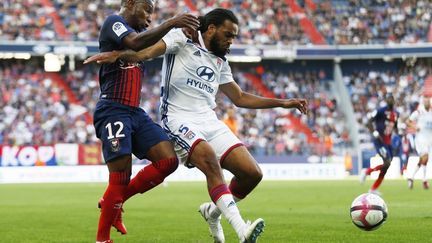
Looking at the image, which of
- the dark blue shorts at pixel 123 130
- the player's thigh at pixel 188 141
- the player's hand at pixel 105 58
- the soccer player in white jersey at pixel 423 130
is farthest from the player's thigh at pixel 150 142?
the soccer player in white jersey at pixel 423 130

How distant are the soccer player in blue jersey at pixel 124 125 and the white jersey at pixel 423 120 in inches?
683

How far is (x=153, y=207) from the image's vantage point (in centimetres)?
1647

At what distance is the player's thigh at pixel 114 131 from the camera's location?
25.5ft

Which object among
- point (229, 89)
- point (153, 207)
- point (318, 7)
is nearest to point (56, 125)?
point (318, 7)

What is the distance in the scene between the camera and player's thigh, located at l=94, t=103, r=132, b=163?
777cm

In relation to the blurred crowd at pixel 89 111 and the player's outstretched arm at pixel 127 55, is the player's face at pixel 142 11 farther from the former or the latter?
the blurred crowd at pixel 89 111

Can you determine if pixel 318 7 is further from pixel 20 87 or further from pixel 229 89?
pixel 229 89

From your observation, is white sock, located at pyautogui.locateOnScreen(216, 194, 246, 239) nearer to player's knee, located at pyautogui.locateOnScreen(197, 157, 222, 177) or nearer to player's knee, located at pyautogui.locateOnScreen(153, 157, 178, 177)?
player's knee, located at pyautogui.locateOnScreen(197, 157, 222, 177)

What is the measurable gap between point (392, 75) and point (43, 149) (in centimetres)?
2295

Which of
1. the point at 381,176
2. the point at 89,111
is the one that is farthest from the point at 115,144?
the point at 89,111

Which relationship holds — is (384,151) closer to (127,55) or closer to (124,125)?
(124,125)

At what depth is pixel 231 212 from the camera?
740cm

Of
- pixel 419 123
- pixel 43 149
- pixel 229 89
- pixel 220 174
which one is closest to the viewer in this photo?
pixel 220 174

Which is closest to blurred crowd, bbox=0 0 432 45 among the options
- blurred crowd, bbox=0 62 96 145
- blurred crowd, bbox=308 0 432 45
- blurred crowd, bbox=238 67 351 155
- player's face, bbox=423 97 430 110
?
blurred crowd, bbox=308 0 432 45
